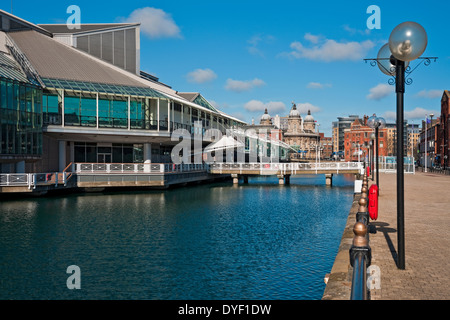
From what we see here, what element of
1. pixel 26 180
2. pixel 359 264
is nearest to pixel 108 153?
pixel 26 180

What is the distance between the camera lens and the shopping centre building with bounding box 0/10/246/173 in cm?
3844

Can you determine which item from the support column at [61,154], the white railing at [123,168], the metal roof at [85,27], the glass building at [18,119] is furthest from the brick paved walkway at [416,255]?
the metal roof at [85,27]

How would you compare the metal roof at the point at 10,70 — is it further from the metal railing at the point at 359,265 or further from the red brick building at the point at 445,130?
the red brick building at the point at 445,130

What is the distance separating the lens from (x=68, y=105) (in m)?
43.5

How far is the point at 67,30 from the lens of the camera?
189 feet

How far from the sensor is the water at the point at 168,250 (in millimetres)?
12711

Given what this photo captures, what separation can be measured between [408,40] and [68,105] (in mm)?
40473

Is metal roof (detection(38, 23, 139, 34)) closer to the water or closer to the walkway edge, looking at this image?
the water

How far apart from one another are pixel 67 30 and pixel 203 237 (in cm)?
4803

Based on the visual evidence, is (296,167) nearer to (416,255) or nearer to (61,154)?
(61,154)

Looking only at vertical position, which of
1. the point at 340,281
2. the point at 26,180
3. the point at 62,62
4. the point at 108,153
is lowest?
the point at 340,281

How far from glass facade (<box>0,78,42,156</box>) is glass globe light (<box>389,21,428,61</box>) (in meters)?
35.3
